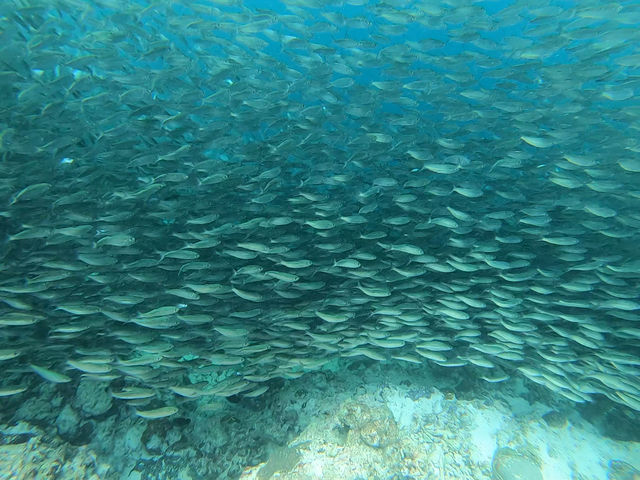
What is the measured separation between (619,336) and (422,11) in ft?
22.4

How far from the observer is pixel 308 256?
5.77 metres

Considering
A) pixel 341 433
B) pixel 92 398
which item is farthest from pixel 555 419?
pixel 92 398

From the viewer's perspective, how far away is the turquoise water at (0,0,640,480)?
186 inches

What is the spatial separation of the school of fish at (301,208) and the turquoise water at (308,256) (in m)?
0.04

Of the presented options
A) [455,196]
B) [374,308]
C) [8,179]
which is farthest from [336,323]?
[8,179]

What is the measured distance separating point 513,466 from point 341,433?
277 cm

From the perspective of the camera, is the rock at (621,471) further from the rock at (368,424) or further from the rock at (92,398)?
the rock at (92,398)

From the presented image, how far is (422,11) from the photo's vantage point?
6.75 m

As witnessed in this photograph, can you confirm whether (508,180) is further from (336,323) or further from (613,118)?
(336,323)

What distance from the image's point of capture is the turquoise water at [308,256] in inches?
186

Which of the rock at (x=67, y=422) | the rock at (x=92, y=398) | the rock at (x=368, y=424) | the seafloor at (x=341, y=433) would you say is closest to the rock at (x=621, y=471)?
the seafloor at (x=341, y=433)

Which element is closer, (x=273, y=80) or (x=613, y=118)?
(x=613, y=118)

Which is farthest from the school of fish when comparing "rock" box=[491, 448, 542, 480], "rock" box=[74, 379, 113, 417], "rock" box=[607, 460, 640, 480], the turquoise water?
"rock" box=[607, 460, 640, 480]

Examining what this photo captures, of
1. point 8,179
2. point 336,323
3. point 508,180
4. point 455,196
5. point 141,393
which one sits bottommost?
point 141,393
